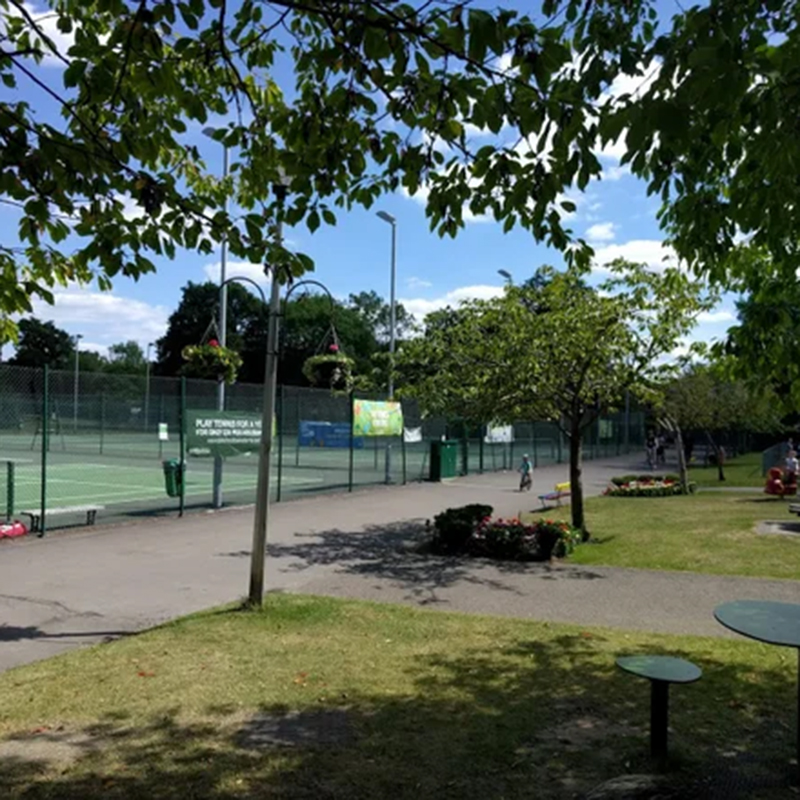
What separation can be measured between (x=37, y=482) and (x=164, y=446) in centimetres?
1235

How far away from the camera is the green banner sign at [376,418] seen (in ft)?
70.3

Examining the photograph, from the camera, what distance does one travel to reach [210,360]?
11812 mm

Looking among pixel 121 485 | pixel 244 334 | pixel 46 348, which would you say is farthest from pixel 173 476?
pixel 46 348

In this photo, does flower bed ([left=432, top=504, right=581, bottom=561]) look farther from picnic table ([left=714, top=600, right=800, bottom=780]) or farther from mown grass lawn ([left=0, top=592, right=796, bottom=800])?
picnic table ([left=714, top=600, right=800, bottom=780])

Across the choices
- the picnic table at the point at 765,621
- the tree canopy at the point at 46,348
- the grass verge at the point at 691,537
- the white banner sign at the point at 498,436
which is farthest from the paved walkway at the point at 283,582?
the tree canopy at the point at 46,348

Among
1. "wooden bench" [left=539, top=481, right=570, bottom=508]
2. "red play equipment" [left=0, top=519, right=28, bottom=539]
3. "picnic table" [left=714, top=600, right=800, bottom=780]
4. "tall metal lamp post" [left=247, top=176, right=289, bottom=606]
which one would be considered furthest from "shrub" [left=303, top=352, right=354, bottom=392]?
"wooden bench" [left=539, top=481, right=570, bottom=508]

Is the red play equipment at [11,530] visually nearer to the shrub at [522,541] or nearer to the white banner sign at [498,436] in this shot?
the shrub at [522,541]

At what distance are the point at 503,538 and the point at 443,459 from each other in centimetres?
1480

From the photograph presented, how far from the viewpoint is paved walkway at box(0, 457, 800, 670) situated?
25.9 ft

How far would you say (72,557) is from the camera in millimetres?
11023

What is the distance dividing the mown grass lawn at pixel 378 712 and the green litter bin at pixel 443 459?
1832 centimetres

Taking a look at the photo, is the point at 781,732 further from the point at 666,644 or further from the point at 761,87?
the point at 761,87

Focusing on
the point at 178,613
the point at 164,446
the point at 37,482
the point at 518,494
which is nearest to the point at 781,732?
the point at 178,613

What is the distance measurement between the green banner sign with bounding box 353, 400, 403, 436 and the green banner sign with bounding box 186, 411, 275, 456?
4.66 metres
